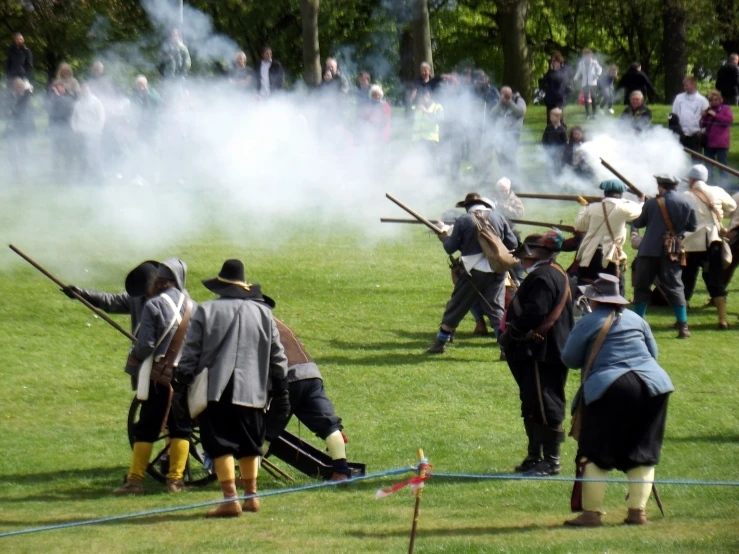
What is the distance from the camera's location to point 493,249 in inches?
498

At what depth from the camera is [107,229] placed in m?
18.6

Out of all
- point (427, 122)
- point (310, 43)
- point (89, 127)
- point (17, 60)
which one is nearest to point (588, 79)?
point (427, 122)

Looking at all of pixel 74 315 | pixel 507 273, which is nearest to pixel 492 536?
pixel 507 273

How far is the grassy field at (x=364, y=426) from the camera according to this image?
24.4 feet

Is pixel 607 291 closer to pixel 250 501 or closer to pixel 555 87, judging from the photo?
pixel 250 501

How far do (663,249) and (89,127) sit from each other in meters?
11.7

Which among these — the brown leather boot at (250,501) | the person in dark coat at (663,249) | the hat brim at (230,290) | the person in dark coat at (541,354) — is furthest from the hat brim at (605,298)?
the person in dark coat at (663,249)

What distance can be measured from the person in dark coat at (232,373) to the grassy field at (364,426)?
356 millimetres

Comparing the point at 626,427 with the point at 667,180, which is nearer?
the point at 626,427

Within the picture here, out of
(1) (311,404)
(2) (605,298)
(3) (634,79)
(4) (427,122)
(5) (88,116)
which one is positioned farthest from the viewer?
(3) (634,79)

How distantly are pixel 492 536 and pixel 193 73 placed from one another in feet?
52.6

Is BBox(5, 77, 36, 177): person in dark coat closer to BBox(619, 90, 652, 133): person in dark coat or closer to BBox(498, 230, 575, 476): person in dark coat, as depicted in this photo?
BBox(619, 90, 652, 133): person in dark coat

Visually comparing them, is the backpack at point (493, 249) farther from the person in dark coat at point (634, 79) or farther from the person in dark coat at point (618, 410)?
the person in dark coat at point (634, 79)

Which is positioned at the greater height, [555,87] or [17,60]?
[17,60]
